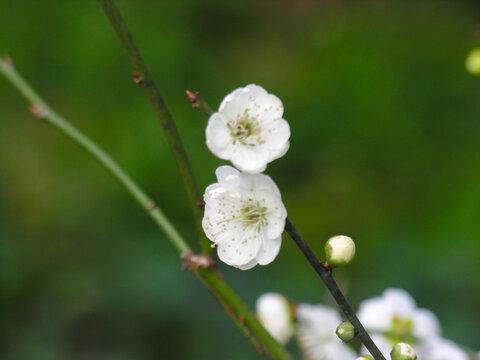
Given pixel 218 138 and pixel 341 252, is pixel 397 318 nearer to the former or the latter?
pixel 341 252

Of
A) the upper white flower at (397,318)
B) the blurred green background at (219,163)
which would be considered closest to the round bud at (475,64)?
the upper white flower at (397,318)

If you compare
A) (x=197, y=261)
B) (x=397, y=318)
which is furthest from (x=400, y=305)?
(x=197, y=261)

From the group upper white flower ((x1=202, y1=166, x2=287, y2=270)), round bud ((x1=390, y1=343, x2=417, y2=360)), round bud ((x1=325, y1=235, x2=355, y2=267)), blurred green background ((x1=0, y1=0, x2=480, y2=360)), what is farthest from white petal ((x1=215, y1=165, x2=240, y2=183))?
blurred green background ((x1=0, y1=0, x2=480, y2=360))

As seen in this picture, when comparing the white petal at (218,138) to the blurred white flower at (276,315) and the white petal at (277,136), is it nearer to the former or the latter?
the white petal at (277,136)

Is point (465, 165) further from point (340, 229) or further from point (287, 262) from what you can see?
point (287, 262)

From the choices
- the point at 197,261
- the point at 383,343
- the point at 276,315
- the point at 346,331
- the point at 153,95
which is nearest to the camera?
the point at 346,331
